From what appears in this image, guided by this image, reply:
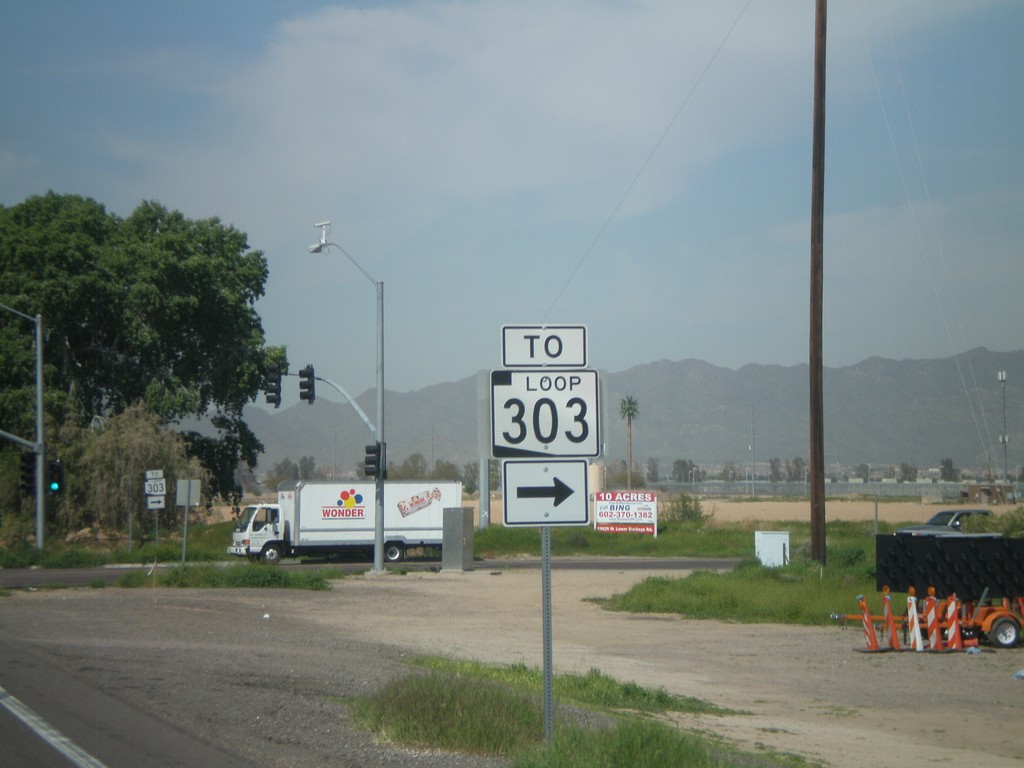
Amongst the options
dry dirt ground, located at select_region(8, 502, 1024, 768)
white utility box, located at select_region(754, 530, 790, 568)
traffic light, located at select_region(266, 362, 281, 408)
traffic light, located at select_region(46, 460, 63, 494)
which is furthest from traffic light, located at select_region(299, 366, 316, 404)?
white utility box, located at select_region(754, 530, 790, 568)

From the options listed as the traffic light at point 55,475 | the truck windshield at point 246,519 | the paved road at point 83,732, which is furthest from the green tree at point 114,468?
the paved road at point 83,732

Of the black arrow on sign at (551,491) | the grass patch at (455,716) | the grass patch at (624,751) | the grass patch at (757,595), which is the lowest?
the grass patch at (757,595)

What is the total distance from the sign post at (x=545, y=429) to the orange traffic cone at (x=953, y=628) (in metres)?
13.9

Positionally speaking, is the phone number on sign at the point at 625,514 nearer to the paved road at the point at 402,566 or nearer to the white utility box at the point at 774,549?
the paved road at the point at 402,566

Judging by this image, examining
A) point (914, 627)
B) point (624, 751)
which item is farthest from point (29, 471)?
point (624, 751)

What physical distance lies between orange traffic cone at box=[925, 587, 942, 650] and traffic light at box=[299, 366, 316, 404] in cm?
2008

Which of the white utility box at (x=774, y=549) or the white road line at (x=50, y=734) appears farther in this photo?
the white utility box at (x=774, y=549)

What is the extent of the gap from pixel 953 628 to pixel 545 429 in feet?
47.2

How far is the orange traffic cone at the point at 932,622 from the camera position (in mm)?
18984

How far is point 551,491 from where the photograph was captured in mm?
7441

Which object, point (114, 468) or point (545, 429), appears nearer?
point (545, 429)

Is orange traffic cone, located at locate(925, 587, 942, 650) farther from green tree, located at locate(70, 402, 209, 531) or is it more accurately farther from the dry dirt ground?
green tree, located at locate(70, 402, 209, 531)

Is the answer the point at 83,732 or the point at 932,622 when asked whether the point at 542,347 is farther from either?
the point at 932,622

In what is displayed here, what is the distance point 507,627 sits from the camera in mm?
22281
